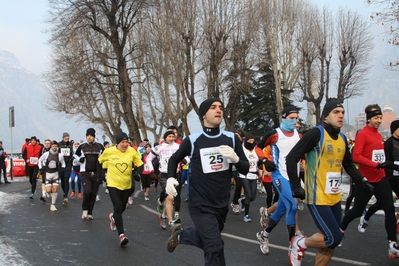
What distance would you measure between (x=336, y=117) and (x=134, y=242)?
4.33m

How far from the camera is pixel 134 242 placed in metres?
8.39

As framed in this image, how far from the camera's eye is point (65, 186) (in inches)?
598

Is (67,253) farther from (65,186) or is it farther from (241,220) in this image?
(65,186)

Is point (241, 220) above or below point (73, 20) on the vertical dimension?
below

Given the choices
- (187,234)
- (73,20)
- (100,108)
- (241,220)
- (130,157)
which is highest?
(73,20)

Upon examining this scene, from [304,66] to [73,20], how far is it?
19.0 meters

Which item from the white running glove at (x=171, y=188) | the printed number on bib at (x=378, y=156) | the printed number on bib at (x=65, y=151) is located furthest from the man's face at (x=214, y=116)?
the printed number on bib at (x=65, y=151)

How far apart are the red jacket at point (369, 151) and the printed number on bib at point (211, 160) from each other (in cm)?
257

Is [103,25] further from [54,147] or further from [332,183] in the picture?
[332,183]

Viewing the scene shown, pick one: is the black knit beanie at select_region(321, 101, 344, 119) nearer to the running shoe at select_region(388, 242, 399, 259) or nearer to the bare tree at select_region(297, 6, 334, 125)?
the running shoe at select_region(388, 242, 399, 259)

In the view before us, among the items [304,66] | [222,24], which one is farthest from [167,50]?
[304,66]

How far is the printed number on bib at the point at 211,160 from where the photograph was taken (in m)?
5.29

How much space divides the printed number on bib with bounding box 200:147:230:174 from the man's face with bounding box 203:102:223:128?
0.27m

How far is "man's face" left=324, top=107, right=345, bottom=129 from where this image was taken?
5.50 metres
